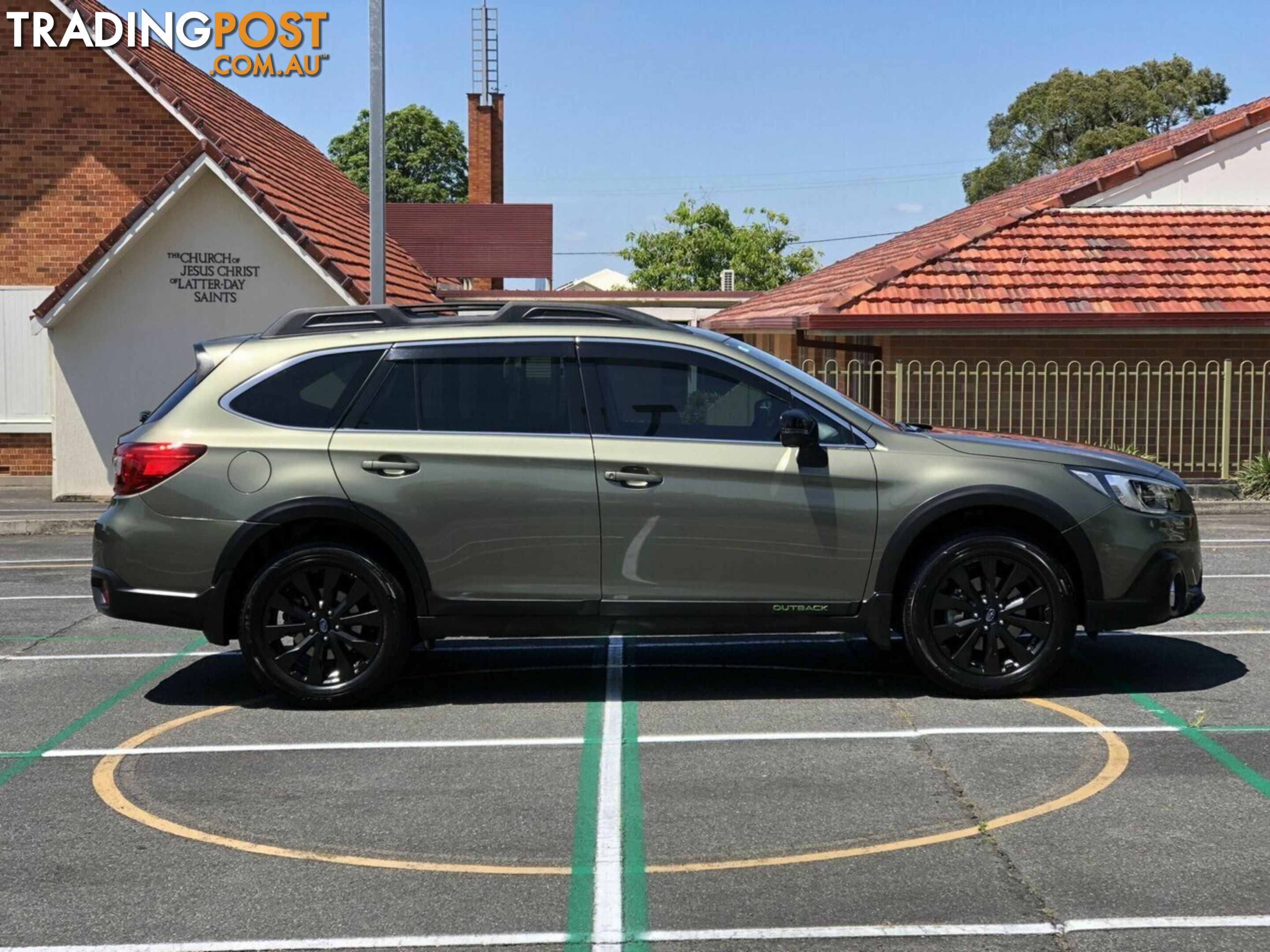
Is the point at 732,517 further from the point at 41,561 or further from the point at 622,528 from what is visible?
the point at 41,561

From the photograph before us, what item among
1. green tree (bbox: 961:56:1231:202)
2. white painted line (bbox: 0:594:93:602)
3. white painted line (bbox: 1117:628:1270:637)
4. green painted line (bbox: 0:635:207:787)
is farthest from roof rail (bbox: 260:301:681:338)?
green tree (bbox: 961:56:1231:202)

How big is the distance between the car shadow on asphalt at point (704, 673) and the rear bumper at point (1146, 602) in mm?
417

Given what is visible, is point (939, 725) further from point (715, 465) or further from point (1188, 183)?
point (1188, 183)

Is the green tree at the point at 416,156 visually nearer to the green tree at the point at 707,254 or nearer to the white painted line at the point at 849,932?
the green tree at the point at 707,254

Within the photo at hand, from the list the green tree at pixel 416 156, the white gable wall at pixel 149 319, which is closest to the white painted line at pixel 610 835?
the white gable wall at pixel 149 319

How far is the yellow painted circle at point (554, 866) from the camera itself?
16.5 ft

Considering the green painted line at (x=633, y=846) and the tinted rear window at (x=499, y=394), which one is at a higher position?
the tinted rear window at (x=499, y=394)

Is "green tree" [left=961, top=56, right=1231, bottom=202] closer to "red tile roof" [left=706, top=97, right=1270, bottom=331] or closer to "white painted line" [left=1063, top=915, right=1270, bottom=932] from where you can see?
"red tile roof" [left=706, top=97, right=1270, bottom=331]

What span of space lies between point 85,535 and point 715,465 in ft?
35.3

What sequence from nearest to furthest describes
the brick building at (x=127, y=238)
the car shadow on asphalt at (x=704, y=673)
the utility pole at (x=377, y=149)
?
1. the car shadow on asphalt at (x=704, y=673)
2. the utility pole at (x=377, y=149)
3. the brick building at (x=127, y=238)

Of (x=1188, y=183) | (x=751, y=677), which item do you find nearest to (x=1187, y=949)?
(x=751, y=677)

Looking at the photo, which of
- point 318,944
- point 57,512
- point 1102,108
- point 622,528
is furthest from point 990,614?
point 1102,108

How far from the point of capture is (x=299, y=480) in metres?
7.26

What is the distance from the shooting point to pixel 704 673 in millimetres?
8156
